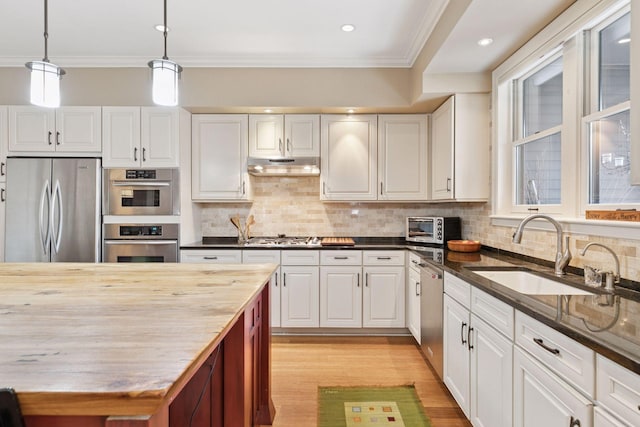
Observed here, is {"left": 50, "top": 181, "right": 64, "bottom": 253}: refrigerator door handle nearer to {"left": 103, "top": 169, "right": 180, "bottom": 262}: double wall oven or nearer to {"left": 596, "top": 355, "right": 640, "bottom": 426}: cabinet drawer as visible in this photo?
{"left": 103, "top": 169, "right": 180, "bottom": 262}: double wall oven

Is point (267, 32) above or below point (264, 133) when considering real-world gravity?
above

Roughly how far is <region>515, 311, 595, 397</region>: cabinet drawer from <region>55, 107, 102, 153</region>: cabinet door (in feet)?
12.1

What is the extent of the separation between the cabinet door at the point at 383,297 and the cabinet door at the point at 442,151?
0.86 metres

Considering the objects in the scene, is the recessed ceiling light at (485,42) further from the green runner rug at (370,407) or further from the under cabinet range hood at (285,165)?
the green runner rug at (370,407)

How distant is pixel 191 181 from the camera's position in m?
3.64

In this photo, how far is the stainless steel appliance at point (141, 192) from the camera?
11.0ft

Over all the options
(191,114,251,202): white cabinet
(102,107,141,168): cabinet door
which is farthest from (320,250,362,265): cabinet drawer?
(102,107,141,168): cabinet door

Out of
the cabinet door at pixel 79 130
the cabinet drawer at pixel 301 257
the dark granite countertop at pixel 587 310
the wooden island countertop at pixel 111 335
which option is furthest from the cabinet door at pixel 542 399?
the cabinet door at pixel 79 130

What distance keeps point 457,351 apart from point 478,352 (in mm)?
310

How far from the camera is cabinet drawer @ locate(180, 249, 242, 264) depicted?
3.39 meters

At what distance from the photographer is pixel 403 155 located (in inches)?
143

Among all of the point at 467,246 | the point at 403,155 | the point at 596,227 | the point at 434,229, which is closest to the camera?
the point at 596,227

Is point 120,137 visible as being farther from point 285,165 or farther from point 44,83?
point 44,83

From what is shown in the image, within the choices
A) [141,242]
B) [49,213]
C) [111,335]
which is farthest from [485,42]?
[49,213]
